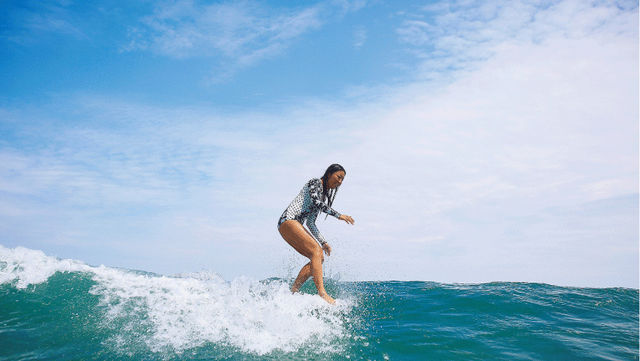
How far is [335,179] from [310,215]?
2.79ft

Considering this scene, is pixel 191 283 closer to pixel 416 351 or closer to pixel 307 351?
pixel 307 351

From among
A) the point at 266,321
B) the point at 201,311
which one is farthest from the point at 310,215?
the point at 201,311

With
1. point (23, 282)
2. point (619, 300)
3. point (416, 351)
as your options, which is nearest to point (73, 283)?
point (23, 282)

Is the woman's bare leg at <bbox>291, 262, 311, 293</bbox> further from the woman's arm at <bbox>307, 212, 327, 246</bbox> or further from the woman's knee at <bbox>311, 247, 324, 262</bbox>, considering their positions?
the woman's arm at <bbox>307, 212, 327, 246</bbox>

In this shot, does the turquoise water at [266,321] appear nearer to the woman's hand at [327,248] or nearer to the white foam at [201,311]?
the white foam at [201,311]

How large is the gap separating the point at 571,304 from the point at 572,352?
2.68 meters

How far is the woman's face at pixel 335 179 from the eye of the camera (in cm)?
662

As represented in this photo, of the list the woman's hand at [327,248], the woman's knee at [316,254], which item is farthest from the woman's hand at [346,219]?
the woman's hand at [327,248]

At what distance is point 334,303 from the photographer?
20.2 feet

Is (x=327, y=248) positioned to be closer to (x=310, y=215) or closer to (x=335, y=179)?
(x=310, y=215)

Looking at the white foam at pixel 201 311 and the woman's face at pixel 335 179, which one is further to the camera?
the woman's face at pixel 335 179

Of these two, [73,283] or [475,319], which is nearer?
[475,319]

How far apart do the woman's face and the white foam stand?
1.95m

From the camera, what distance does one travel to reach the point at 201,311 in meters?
5.39
